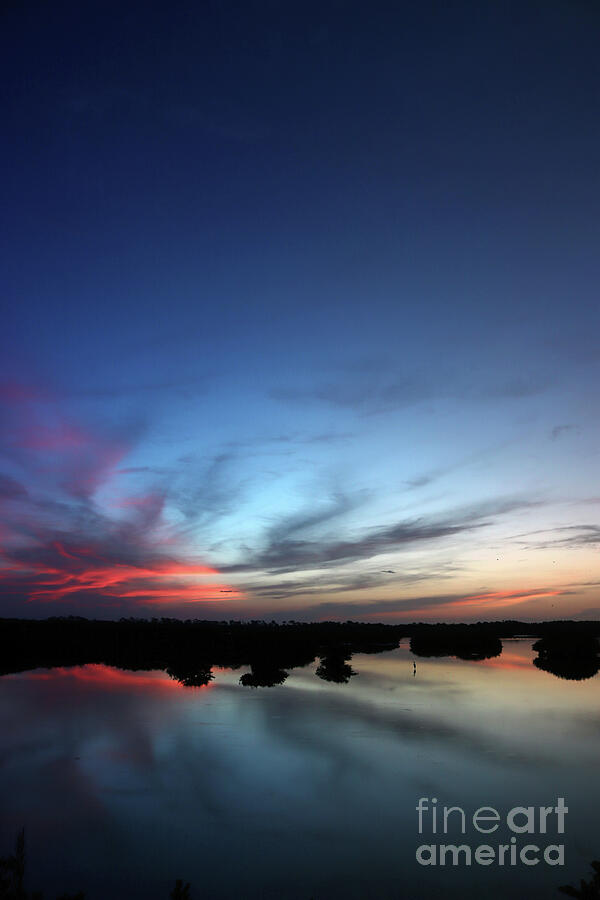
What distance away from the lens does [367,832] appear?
17625 millimetres

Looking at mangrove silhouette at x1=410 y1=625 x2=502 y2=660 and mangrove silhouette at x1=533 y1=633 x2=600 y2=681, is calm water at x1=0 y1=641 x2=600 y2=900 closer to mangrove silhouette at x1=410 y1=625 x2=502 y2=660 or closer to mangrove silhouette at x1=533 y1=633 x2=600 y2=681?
mangrove silhouette at x1=533 y1=633 x2=600 y2=681

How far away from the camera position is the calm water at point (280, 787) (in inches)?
586

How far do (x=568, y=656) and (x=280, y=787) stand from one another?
217 feet

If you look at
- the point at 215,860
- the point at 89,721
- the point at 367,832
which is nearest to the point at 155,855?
the point at 215,860

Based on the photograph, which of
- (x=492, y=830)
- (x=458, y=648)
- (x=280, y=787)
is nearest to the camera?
(x=492, y=830)

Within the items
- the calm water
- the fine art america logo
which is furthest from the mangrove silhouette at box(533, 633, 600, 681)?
the fine art america logo

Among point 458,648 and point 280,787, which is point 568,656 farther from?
point 280,787

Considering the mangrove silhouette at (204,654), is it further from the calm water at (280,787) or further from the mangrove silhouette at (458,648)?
the calm water at (280,787)

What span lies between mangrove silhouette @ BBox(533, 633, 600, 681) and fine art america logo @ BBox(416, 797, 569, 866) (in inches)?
2054

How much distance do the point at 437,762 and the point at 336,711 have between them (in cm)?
1216

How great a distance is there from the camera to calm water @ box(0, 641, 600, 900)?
14883 mm

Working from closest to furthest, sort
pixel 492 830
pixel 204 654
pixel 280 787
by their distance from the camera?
pixel 492 830
pixel 280 787
pixel 204 654

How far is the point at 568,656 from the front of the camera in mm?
73750

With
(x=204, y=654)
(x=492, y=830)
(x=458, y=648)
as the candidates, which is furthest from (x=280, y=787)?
(x=458, y=648)
